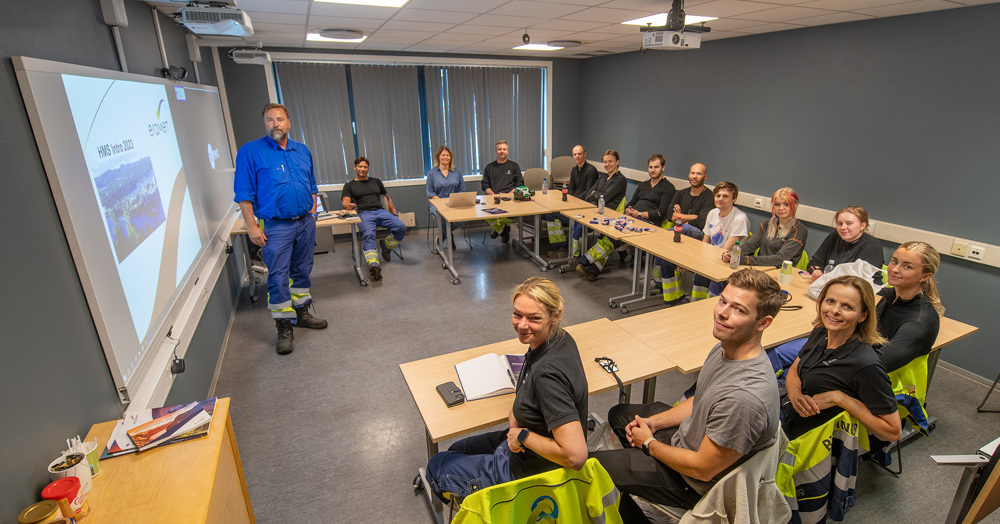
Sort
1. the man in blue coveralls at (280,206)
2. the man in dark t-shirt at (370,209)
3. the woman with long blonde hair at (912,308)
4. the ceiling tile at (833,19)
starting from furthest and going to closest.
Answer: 1. the man in dark t-shirt at (370,209)
2. the ceiling tile at (833,19)
3. the man in blue coveralls at (280,206)
4. the woman with long blonde hair at (912,308)

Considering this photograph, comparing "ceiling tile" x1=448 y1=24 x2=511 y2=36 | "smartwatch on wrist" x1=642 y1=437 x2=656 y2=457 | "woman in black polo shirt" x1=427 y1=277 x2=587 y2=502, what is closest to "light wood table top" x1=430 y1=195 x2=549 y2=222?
"ceiling tile" x1=448 y1=24 x2=511 y2=36

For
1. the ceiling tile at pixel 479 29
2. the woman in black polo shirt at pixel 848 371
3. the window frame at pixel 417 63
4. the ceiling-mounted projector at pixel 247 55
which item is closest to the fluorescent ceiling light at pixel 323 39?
the ceiling-mounted projector at pixel 247 55

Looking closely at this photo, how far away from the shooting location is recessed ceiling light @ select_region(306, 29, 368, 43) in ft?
14.9

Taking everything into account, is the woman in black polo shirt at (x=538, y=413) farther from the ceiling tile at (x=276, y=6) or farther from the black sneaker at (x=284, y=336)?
the ceiling tile at (x=276, y=6)

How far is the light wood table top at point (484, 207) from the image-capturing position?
5.15 meters

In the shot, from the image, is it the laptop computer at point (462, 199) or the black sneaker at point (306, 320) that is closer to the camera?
the black sneaker at point (306, 320)

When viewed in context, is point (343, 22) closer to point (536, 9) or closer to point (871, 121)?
point (536, 9)

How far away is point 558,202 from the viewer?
227 inches

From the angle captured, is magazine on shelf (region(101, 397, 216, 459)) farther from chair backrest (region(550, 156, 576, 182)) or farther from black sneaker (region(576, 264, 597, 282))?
chair backrest (region(550, 156, 576, 182))

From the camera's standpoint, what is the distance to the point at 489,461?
1831 millimetres

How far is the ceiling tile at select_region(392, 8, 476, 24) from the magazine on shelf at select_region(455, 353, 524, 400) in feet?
8.95

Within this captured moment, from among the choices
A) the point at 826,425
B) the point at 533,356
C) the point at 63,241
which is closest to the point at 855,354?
the point at 826,425

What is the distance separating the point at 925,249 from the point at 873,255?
0.92 m

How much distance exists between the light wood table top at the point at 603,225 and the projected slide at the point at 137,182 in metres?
3.43
